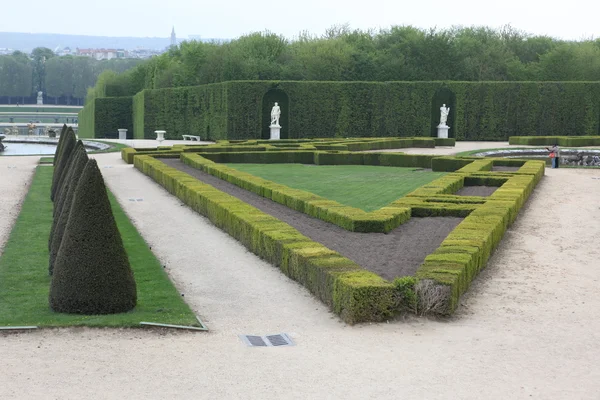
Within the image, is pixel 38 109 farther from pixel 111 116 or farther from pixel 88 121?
pixel 111 116

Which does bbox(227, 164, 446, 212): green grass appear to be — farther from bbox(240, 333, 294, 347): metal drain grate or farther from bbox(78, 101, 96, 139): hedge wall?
bbox(78, 101, 96, 139): hedge wall

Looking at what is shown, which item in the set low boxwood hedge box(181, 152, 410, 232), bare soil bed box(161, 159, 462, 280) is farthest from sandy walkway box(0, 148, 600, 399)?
low boxwood hedge box(181, 152, 410, 232)

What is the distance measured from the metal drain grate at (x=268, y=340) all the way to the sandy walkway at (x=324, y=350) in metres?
A: 0.14

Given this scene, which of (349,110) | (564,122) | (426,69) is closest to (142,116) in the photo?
(349,110)

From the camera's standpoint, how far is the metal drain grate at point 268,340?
351 inches

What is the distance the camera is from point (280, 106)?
50469mm

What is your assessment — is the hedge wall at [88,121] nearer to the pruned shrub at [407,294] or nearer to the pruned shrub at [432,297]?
the pruned shrub at [407,294]

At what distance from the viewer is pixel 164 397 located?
7.29 m

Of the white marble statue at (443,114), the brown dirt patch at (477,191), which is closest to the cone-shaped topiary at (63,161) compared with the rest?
the brown dirt patch at (477,191)

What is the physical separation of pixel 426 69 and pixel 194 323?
5263 cm

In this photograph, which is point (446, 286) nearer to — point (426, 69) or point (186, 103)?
point (186, 103)

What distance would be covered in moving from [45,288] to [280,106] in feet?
131

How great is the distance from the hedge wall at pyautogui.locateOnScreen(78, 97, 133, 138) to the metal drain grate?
189 feet

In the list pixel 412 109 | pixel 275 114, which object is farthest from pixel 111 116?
pixel 412 109
